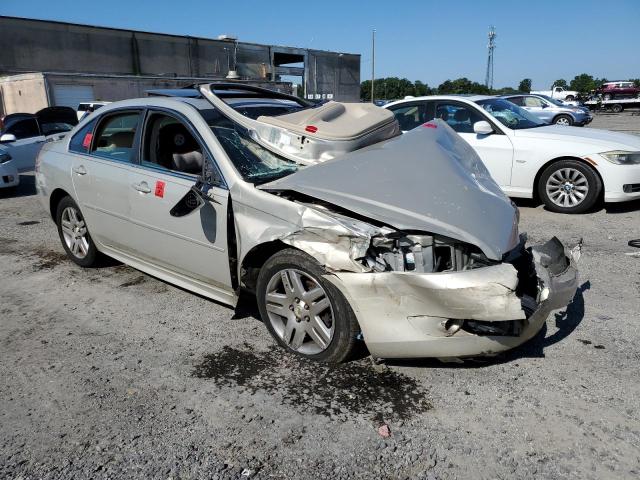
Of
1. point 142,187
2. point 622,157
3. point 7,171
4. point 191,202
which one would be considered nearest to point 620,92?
point 622,157

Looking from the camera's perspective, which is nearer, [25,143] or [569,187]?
[569,187]

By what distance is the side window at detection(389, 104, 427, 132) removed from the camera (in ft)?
25.4

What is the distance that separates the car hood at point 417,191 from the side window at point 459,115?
150 inches

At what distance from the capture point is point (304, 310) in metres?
3.21

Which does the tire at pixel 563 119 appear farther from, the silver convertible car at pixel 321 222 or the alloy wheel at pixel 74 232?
the alloy wheel at pixel 74 232

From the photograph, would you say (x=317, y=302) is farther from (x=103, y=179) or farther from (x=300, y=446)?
(x=103, y=179)

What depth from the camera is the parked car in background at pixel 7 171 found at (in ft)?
30.5

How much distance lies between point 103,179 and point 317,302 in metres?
2.42

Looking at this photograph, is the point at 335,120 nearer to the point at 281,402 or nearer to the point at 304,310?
the point at 304,310

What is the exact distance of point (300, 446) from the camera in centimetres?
256

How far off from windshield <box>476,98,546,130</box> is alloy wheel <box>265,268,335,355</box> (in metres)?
5.13

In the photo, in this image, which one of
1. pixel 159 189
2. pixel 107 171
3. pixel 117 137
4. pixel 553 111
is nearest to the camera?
pixel 159 189

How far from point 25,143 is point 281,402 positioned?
10.0 m

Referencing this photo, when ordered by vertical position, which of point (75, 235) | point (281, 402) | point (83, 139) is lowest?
point (281, 402)
